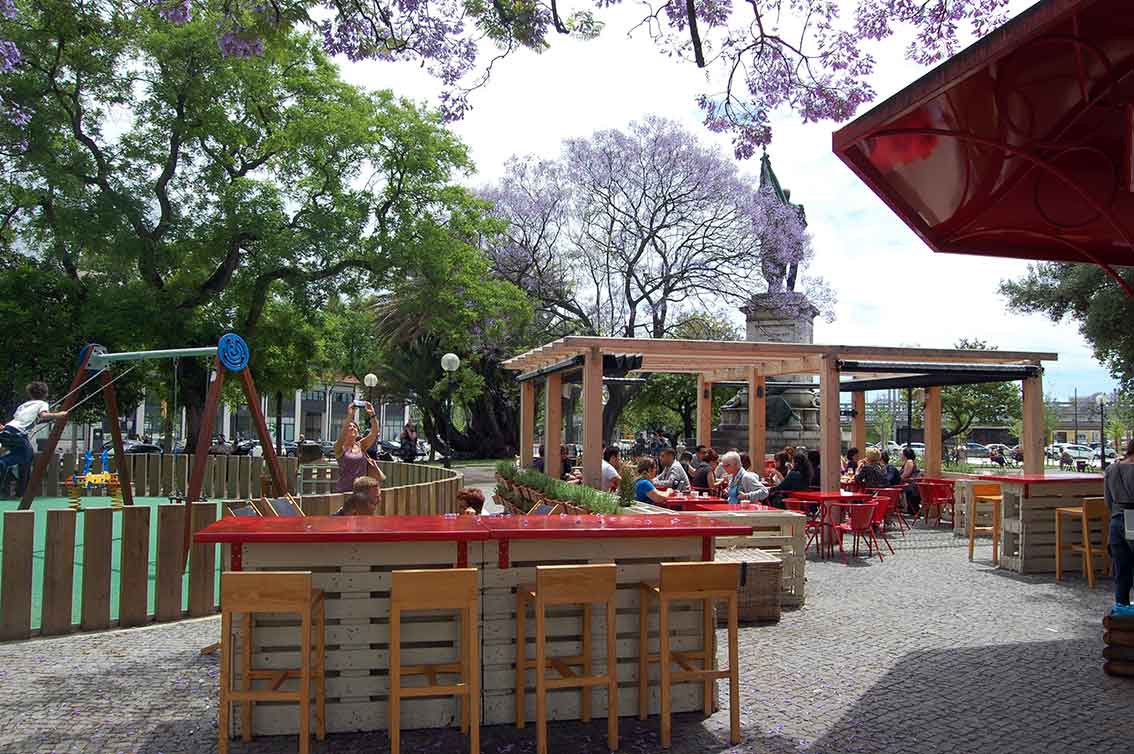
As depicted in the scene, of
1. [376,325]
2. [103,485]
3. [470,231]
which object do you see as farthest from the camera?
[376,325]

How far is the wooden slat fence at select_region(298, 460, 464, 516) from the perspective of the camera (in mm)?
9086

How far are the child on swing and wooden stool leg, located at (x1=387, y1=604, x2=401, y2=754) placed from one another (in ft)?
30.1

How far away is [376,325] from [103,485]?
1832 centimetres

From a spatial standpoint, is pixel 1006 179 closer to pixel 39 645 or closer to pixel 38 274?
pixel 39 645

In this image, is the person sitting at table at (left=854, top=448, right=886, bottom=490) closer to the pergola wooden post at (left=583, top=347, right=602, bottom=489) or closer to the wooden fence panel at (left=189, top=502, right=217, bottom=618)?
the pergola wooden post at (left=583, top=347, right=602, bottom=489)

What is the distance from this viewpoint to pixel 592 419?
492 inches

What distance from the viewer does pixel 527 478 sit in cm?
1250

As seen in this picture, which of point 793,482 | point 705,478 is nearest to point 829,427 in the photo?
point 793,482

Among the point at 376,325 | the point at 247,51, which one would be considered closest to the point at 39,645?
the point at 247,51

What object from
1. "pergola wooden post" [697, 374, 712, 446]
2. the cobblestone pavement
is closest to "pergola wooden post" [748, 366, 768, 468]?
"pergola wooden post" [697, 374, 712, 446]

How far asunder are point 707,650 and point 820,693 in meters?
0.99

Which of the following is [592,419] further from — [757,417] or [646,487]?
[757,417]

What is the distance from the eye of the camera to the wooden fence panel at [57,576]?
6.66m

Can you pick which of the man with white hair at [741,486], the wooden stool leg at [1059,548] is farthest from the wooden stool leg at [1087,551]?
the man with white hair at [741,486]
